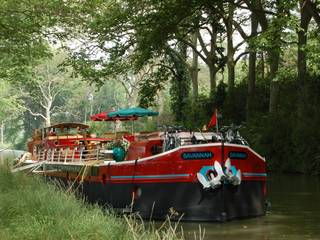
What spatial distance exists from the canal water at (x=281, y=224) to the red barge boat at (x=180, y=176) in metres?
0.53

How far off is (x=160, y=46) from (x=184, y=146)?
51.6ft

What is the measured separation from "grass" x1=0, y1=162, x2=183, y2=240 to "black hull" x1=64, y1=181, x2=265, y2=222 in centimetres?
423

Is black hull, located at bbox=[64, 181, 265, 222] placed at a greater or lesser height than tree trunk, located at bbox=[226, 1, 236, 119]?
lesser

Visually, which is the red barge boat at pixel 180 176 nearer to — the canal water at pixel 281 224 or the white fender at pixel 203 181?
the white fender at pixel 203 181

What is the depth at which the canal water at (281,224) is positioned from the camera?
1380cm

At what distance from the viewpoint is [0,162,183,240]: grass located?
846 cm

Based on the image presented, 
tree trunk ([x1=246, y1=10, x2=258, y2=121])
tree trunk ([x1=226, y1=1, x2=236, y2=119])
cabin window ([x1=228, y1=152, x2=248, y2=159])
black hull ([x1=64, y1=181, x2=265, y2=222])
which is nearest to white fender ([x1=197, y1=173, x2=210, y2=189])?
black hull ([x1=64, y1=181, x2=265, y2=222])

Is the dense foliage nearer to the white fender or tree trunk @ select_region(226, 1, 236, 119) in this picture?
tree trunk @ select_region(226, 1, 236, 119)

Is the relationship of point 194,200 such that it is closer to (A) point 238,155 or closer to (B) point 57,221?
(A) point 238,155

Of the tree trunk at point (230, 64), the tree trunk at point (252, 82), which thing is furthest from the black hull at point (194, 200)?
the tree trunk at point (230, 64)

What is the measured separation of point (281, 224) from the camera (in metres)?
15.4

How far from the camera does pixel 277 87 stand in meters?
32.4

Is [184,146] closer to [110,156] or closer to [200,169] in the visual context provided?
[200,169]

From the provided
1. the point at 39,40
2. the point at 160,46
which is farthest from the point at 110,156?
the point at 160,46
